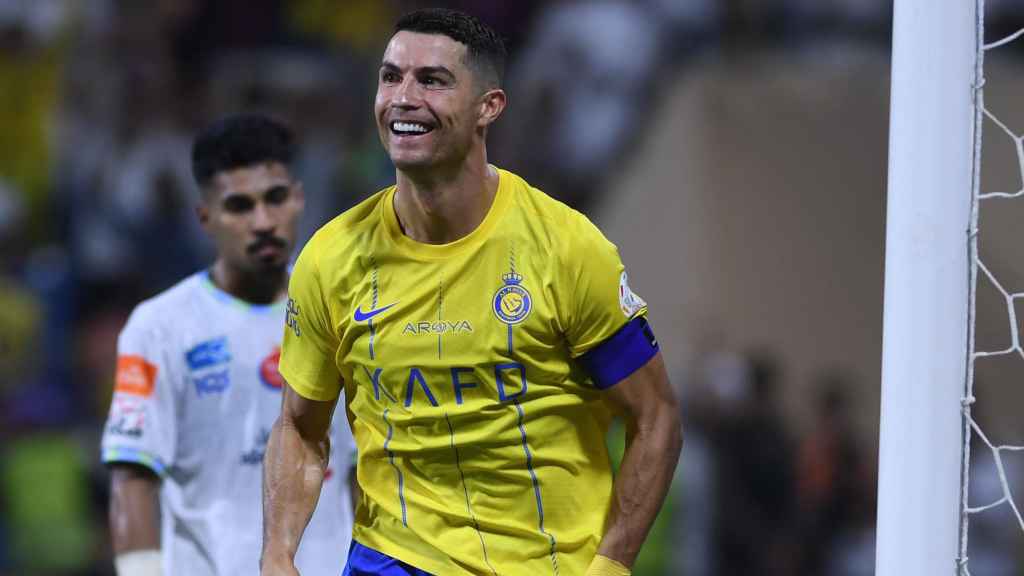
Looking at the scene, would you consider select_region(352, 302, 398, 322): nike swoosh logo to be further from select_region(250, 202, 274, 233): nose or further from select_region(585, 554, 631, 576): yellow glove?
select_region(250, 202, 274, 233): nose

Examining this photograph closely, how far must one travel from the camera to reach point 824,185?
1041 cm

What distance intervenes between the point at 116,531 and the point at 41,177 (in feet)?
16.9

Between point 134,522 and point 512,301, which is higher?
point 512,301

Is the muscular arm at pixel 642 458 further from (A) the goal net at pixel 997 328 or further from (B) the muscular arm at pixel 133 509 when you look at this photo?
(A) the goal net at pixel 997 328

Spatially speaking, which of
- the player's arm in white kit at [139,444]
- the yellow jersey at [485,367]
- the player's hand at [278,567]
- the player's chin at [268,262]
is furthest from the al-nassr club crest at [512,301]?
the player's arm in white kit at [139,444]

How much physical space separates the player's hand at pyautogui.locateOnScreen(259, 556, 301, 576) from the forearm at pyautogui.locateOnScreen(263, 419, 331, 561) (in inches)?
1.4

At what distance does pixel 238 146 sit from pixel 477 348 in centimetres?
163

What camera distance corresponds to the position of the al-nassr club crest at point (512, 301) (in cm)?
331

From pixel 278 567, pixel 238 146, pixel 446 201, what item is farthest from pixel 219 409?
pixel 446 201

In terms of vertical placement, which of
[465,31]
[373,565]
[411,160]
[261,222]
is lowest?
[373,565]

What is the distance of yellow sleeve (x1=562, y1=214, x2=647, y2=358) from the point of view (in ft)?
10.8

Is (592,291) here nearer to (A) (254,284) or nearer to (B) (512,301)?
(B) (512,301)

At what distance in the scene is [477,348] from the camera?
3332 mm

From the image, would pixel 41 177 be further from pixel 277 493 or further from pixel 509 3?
pixel 277 493
